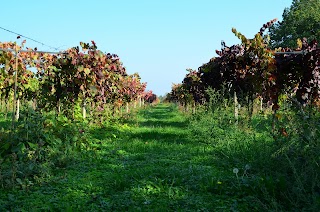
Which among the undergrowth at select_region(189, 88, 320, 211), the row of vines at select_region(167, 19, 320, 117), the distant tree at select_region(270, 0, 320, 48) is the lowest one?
the undergrowth at select_region(189, 88, 320, 211)

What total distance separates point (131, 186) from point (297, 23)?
44.4 m

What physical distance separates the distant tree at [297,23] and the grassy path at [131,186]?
39.2 m

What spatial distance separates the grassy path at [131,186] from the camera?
4.22m

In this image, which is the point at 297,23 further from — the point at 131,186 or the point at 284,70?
the point at 131,186

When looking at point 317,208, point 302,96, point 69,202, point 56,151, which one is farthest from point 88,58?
point 317,208

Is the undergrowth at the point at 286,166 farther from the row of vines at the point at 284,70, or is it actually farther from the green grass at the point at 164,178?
the row of vines at the point at 284,70

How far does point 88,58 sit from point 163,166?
5.87 m

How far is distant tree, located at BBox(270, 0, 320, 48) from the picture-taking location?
42938mm

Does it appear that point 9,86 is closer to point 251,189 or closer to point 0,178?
point 0,178

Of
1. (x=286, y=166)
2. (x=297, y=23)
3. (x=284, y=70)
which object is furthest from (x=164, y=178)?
(x=297, y=23)

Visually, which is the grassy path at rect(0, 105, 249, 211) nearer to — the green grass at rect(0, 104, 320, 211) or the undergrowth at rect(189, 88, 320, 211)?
the green grass at rect(0, 104, 320, 211)

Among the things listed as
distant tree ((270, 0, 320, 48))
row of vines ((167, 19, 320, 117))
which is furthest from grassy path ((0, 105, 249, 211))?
distant tree ((270, 0, 320, 48))

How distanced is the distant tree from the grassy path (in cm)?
3918

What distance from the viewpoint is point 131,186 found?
16.3ft
